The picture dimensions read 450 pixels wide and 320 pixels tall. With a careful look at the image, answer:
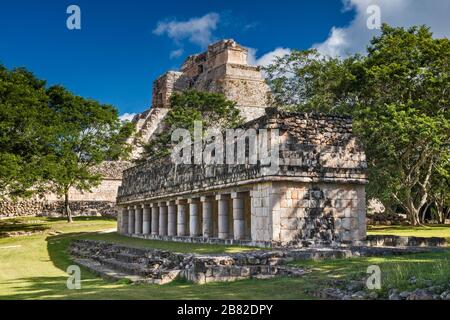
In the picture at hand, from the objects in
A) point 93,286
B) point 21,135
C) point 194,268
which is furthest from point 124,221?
point 194,268

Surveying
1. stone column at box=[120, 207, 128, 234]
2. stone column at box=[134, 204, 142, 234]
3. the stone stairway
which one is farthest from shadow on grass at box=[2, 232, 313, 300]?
stone column at box=[120, 207, 128, 234]

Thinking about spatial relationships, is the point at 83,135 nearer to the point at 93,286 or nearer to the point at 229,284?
the point at 93,286

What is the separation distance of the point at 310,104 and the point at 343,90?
6.61 feet

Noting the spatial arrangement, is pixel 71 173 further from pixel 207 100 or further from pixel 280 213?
pixel 280 213

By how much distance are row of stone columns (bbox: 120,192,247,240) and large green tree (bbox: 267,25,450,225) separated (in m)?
9.72

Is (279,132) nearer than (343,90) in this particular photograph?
Yes

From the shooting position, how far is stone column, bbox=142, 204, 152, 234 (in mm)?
28078

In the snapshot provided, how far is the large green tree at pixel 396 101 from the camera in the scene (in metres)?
26.0

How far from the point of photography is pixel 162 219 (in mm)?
25516

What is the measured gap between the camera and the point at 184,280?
1169cm

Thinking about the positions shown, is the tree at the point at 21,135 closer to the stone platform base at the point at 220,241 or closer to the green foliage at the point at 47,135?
the green foliage at the point at 47,135

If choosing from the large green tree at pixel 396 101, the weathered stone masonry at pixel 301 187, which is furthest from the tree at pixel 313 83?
the weathered stone masonry at pixel 301 187

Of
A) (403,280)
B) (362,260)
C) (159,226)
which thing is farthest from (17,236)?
(403,280)

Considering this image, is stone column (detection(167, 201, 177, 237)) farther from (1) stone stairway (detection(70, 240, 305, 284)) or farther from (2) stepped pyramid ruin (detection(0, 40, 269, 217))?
(2) stepped pyramid ruin (detection(0, 40, 269, 217))
